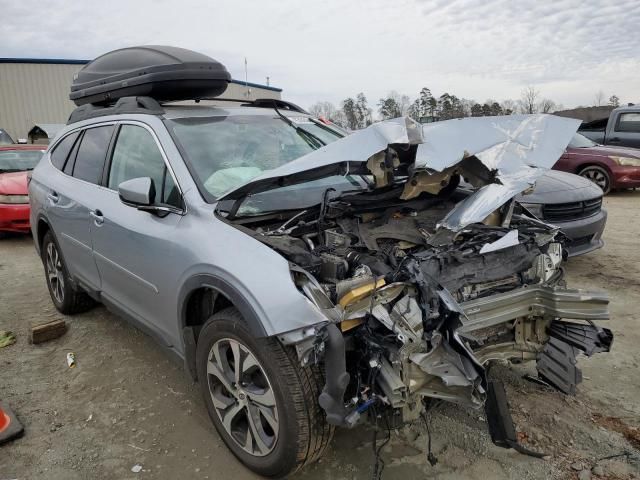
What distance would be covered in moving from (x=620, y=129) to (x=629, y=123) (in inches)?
8.7

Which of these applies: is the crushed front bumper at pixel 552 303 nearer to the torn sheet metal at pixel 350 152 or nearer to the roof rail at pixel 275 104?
the torn sheet metal at pixel 350 152

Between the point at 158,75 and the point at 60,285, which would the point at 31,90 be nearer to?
the point at 60,285

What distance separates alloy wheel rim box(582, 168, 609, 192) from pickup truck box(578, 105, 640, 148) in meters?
1.92

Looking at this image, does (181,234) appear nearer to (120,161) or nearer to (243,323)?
(243,323)

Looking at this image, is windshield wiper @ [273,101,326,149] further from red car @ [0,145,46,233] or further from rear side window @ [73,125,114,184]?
red car @ [0,145,46,233]

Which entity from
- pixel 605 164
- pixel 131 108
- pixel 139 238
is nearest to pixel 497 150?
pixel 139 238

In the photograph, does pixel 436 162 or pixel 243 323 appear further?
pixel 436 162

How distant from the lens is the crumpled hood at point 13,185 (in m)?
7.46

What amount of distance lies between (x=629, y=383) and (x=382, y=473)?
1.85 meters

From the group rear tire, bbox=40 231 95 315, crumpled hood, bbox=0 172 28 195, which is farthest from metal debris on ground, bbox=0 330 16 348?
crumpled hood, bbox=0 172 28 195

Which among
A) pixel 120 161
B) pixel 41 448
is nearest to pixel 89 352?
pixel 41 448

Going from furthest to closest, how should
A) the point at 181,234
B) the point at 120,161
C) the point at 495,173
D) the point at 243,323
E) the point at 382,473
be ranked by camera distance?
the point at 120,161
the point at 495,173
the point at 181,234
the point at 382,473
the point at 243,323

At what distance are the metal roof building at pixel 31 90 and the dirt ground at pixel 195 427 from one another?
2775cm

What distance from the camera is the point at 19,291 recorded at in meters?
5.36
